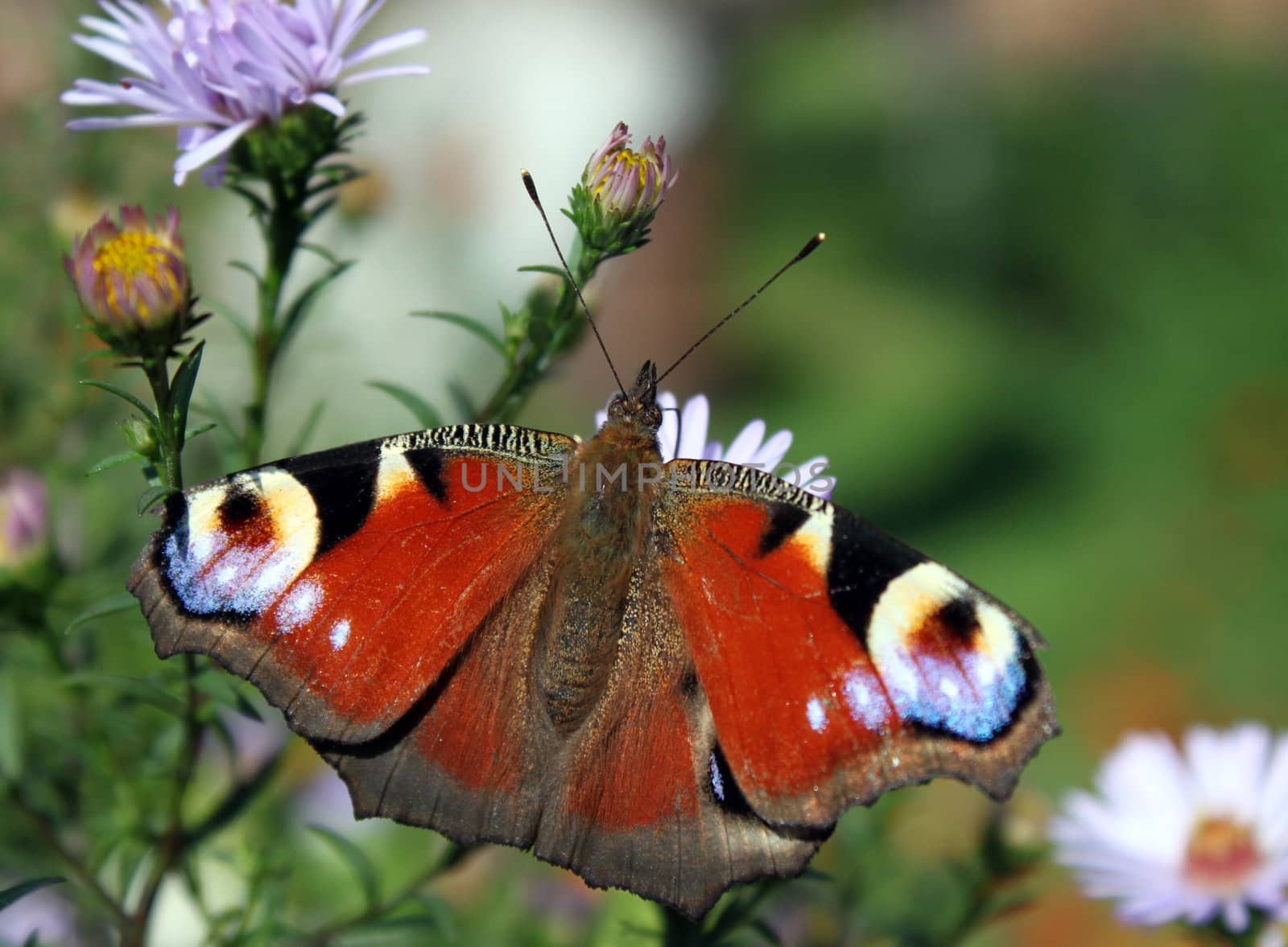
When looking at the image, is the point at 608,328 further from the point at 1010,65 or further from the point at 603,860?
the point at 603,860

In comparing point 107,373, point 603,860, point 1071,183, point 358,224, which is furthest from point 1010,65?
point 603,860

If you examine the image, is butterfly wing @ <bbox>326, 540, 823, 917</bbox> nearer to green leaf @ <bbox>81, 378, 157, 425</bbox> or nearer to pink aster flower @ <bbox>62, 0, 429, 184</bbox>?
green leaf @ <bbox>81, 378, 157, 425</bbox>

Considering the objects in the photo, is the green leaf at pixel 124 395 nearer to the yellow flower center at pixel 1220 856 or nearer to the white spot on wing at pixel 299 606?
the white spot on wing at pixel 299 606

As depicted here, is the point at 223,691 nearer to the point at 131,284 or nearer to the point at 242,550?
the point at 242,550

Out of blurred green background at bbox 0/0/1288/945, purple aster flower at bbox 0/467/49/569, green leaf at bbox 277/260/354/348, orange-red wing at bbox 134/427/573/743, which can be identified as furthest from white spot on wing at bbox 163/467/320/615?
blurred green background at bbox 0/0/1288/945

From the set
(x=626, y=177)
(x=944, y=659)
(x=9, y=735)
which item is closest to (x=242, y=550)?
(x=9, y=735)
